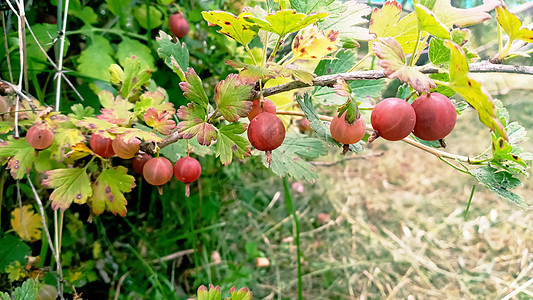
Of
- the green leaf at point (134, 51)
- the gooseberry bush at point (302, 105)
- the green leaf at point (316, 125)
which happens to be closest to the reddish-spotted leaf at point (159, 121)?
the gooseberry bush at point (302, 105)

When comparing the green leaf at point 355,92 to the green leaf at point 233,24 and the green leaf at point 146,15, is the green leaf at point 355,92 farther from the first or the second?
the green leaf at point 146,15

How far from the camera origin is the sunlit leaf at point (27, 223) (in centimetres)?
85

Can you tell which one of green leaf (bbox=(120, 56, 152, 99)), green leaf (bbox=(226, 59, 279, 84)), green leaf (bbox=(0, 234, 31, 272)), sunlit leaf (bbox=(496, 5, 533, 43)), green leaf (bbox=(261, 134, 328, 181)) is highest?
sunlit leaf (bbox=(496, 5, 533, 43))

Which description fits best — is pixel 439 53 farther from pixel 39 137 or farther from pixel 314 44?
pixel 39 137

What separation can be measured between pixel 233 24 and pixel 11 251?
2.49ft

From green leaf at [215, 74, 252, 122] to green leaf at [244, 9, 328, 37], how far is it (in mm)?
86

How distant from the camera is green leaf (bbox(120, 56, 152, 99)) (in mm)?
670

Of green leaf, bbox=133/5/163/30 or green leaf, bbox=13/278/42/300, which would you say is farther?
green leaf, bbox=133/5/163/30

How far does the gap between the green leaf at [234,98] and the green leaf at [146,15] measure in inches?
25.5

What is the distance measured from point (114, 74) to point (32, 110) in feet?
0.51

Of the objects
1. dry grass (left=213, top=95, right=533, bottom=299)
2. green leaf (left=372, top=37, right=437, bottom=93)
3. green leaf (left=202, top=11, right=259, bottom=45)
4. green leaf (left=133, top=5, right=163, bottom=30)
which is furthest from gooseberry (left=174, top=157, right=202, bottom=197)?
dry grass (left=213, top=95, right=533, bottom=299)

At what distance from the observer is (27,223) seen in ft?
2.85

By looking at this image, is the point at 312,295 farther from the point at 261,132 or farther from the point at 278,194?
the point at 261,132

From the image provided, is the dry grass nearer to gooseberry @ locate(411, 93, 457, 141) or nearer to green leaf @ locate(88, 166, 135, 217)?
green leaf @ locate(88, 166, 135, 217)
